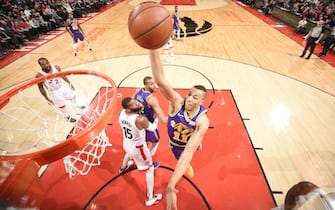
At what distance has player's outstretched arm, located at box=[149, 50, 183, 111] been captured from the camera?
2.16 metres

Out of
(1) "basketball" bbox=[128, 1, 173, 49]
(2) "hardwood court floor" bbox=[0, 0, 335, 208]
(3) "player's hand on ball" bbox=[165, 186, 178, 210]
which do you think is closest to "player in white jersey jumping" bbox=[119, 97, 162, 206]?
(1) "basketball" bbox=[128, 1, 173, 49]

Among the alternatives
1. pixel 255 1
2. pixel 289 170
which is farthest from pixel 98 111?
pixel 255 1

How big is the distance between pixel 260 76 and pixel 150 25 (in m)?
5.62

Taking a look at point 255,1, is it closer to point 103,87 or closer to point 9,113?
point 103,87

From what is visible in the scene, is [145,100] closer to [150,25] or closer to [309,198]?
[150,25]

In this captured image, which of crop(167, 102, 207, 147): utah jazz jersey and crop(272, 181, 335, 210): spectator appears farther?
crop(167, 102, 207, 147): utah jazz jersey

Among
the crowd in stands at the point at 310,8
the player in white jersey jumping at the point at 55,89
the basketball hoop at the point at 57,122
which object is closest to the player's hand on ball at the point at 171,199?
the basketball hoop at the point at 57,122

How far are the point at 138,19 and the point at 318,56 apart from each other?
9033 mm

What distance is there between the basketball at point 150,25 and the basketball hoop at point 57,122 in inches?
45.3

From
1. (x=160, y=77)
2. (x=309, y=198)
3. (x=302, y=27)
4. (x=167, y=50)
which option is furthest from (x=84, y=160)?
(x=302, y=27)

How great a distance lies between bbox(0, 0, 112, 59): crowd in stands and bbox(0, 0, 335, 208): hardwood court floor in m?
1.25

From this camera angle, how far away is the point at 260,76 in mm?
6723

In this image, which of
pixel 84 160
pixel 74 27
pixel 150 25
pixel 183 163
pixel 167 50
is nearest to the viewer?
pixel 183 163

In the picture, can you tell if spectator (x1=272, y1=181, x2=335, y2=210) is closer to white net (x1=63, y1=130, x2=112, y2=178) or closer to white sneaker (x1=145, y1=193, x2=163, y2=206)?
white sneaker (x1=145, y1=193, x2=163, y2=206)
